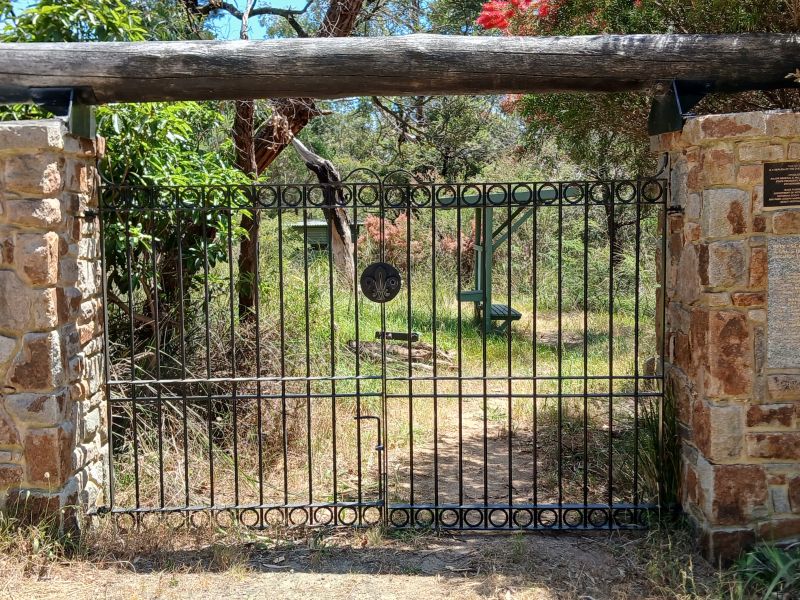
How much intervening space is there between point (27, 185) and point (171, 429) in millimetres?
2197

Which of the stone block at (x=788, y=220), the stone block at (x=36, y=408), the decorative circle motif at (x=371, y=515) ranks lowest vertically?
the decorative circle motif at (x=371, y=515)

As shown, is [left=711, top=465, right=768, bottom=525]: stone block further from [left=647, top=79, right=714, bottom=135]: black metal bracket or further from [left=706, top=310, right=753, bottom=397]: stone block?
[left=647, top=79, right=714, bottom=135]: black metal bracket

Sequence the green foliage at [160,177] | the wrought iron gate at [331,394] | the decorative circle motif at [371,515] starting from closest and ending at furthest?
the wrought iron gate at [331,394], the decorative circle motif at [371,515], the green foliage at [160,177]

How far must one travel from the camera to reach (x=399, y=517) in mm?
4551

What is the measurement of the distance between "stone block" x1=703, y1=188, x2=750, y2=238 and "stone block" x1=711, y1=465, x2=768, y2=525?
3.88ft

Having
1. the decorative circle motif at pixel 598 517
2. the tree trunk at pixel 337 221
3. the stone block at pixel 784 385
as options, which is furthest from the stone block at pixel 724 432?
the tree trunk at pixel 337 221

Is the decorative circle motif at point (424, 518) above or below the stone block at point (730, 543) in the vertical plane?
below

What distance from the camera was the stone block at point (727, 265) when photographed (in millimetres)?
3658

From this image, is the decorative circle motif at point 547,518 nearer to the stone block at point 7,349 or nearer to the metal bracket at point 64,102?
the stone block at point 7,349

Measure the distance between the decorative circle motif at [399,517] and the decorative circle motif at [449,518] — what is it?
219 mm

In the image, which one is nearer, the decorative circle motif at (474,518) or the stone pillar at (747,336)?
the stone pillar at (747,336)

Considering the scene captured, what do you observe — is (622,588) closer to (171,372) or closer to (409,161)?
(171,372)

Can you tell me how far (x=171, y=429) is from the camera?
5.25 meters

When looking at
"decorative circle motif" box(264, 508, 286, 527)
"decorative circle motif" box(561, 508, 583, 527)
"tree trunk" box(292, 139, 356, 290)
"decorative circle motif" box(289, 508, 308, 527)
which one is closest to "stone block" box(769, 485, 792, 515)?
"decorative circle motif" box(561, 508, 583, 527)
